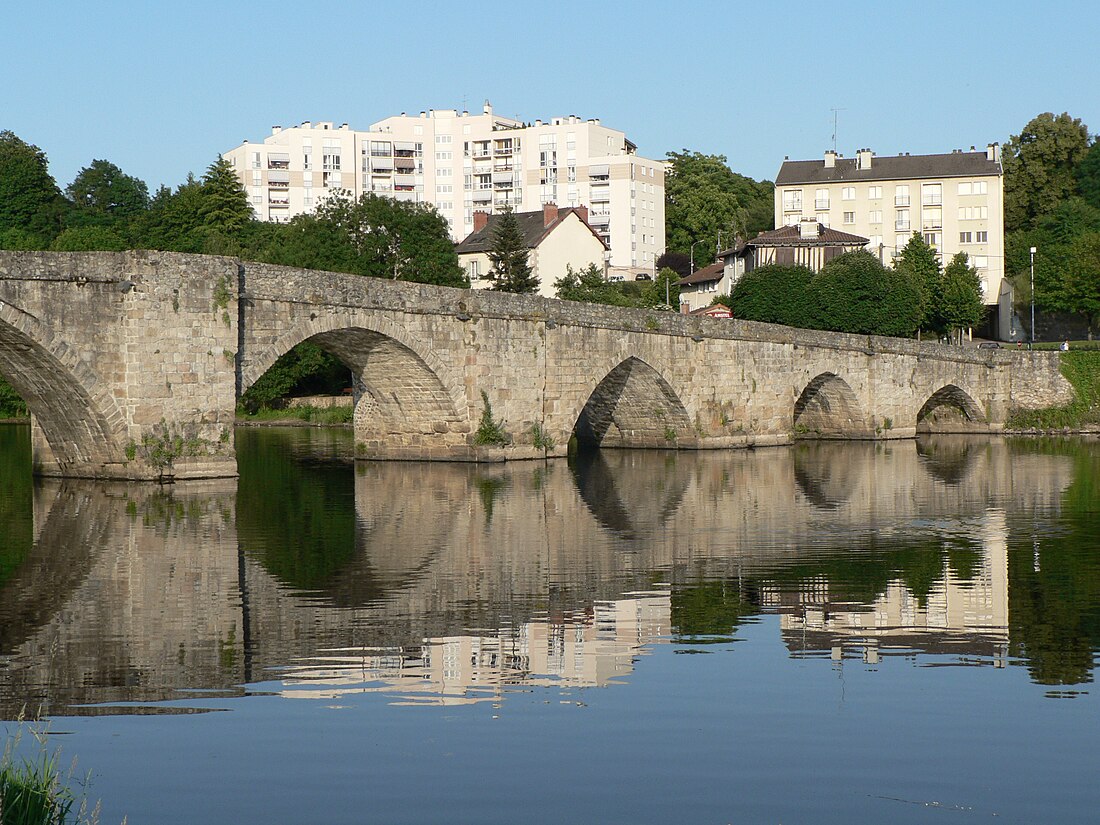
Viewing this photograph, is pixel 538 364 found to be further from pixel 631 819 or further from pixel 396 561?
pixel 631 819

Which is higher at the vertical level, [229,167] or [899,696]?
[229,167]

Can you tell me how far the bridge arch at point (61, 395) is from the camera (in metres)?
23.6

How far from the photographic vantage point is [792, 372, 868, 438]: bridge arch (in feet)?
147

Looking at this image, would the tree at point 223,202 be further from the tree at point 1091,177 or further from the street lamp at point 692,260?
the tree at point 1091,177

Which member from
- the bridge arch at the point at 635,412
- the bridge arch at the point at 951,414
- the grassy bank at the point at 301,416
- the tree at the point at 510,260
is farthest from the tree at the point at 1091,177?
the bridge arch at the point at 635,412

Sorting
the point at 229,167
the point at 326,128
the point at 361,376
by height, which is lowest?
the point at 361,376

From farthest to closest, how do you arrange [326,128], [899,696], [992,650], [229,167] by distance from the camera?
[326,128]
[229,167]
[992,650]
[899,696]

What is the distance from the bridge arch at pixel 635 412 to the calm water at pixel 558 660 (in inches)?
→ 554

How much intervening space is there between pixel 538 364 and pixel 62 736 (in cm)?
2450

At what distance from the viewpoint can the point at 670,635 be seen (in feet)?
41.4

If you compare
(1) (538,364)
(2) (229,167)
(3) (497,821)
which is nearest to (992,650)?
(3) (497,821)

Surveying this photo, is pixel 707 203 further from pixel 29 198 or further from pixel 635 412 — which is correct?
pixel 635 412

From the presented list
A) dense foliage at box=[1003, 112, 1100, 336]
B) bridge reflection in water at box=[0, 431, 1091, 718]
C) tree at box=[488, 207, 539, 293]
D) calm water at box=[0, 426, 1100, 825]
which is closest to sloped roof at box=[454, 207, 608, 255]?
tree at box=[488, 207, 539, 293]

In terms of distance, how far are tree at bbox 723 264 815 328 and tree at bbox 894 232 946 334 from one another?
596 centimetres
